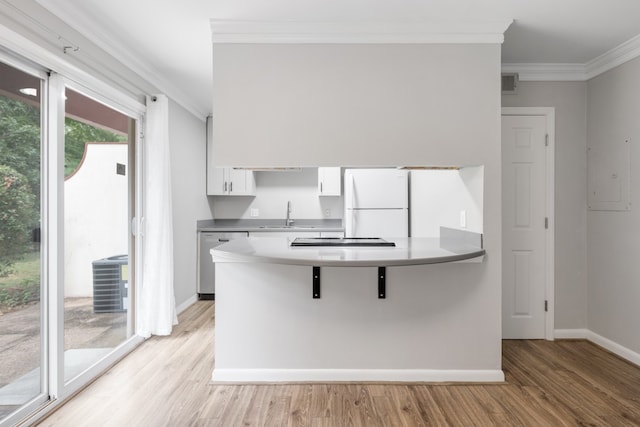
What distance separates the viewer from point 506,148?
3541mm

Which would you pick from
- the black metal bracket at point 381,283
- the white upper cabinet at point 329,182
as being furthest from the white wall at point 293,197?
the black metal bracket at point 381,283

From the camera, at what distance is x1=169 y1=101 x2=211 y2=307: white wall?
14.1 feet

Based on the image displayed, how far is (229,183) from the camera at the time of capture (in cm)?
537

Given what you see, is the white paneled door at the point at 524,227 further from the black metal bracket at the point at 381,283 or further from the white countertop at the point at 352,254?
the black metal bracket at the point at 381,283

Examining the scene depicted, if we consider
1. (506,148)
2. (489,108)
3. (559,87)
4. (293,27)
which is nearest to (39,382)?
(293,27)

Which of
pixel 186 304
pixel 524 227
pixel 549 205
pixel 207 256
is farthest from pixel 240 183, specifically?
pixel 549 205

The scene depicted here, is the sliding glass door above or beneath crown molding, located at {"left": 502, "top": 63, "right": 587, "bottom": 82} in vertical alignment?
beneath

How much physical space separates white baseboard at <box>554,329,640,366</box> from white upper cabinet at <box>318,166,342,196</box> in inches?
113

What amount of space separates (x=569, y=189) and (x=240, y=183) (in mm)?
3774

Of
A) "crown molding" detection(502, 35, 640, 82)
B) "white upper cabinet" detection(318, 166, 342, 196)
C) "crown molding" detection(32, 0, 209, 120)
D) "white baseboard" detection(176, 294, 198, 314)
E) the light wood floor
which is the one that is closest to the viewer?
the light wood floor

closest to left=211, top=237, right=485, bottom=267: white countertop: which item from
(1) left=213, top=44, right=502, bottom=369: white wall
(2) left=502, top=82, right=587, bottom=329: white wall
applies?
(1) left=213, top=44, right=502, bottom=369: white wall

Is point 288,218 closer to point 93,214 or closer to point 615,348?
point 93,214

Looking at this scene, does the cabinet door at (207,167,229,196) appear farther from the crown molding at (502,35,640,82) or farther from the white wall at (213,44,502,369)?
the crown molding at (502,35,640,82)

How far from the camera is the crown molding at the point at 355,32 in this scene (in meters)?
2.69
